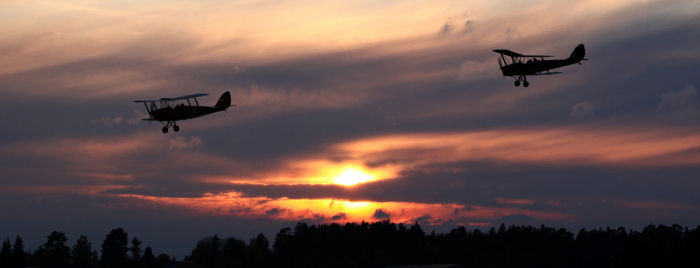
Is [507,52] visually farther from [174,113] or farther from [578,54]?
[174,113]

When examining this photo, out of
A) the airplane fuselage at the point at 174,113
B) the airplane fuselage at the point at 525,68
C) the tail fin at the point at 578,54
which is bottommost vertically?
the airplane fuselage at the point at 174,113

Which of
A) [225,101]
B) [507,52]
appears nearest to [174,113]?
[225,101]

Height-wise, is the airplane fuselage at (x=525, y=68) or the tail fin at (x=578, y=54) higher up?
the tail fin at (x=578, y=54)

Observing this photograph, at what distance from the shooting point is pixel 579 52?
117812mm

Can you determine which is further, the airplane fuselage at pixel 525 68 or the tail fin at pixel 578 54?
the tail fin at pixel 578 54

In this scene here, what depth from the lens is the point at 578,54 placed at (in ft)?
385

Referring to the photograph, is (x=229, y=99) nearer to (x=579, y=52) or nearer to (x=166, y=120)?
(x=166, y=120)

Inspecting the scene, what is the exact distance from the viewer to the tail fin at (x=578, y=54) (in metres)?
116

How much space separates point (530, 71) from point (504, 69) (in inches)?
133

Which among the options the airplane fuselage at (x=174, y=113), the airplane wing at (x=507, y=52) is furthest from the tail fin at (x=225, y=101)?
the airplane wing at (x=507, y=52)

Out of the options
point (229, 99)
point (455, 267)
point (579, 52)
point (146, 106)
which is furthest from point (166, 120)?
point (455, 267)

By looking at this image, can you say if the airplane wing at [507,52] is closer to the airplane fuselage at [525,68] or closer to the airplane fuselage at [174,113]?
the airplane fuselage at [525,68]

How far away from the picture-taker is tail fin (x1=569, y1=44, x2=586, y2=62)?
11594 cm

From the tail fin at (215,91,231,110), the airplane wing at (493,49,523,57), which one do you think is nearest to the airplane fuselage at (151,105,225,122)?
the tail fin at (215,91,231,110)
